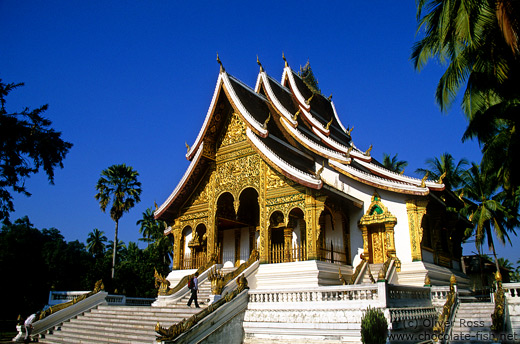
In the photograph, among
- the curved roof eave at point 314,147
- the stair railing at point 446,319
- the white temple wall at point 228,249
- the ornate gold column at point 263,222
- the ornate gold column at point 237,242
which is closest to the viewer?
the stair railing at point 446,319

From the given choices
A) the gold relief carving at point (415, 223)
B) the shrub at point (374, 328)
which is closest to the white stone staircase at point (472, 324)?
the gold relief carving at point (415, 223)

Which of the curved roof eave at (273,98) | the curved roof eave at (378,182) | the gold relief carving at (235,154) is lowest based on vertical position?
the curved roof eave at (378,182)

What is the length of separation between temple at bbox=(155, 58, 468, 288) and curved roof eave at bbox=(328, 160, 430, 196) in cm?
3

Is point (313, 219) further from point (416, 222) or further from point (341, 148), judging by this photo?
point (341, 148)

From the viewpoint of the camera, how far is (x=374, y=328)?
7.59 meters

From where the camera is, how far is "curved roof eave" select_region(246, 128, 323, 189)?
12461mm

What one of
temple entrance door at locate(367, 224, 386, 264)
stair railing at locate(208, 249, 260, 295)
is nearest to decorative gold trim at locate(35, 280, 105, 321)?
stair railing at locate(208, 249, 260, 295)

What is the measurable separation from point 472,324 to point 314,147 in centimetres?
741

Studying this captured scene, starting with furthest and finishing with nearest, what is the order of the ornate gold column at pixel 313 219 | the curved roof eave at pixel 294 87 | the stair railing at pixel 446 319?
1. the curved roof eave at pixel 294 87
2. the ornate gold column at pixel 313 219
3. the stair railing at pixel 446 319

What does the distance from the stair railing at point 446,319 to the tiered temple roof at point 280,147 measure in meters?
3.45

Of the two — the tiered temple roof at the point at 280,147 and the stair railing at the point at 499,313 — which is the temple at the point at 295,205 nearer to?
the tiered temple roof at the point at 280,147

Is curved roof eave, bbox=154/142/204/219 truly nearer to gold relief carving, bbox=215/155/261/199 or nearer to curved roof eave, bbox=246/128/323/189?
gold relief carving, bbox=215/155/261/199

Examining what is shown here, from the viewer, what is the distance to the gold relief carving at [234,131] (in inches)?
619

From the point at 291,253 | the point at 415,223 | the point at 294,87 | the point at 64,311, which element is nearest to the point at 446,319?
the point at 415,223
